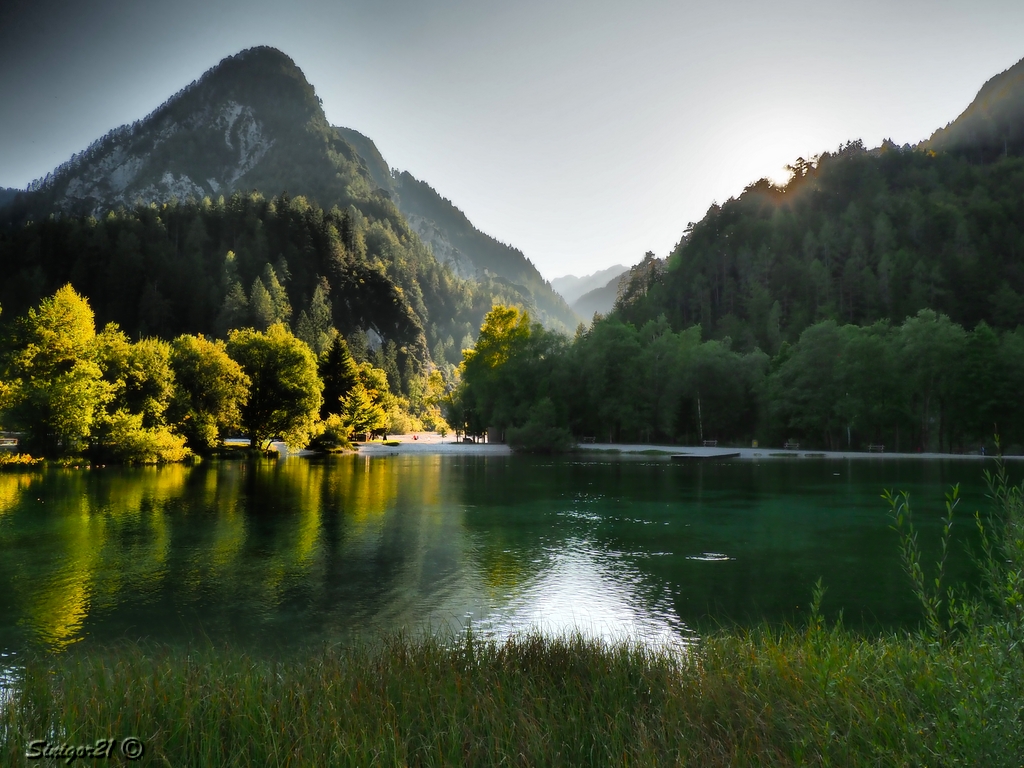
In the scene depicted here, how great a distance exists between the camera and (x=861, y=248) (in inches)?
4045

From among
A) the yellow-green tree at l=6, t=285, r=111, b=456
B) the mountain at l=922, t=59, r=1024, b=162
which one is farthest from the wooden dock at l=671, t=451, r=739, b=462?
the mountain at l=922, t=59, r=1024, b=162

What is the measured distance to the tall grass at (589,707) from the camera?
15.2 ft

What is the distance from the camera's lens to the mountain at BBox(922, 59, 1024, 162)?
5143 inches

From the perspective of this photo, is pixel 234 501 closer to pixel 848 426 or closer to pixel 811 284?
pixel 848 426

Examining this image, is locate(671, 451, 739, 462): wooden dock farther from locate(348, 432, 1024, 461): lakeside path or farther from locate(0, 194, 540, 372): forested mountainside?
locate(0, 194, 540, 372): forested mountainside

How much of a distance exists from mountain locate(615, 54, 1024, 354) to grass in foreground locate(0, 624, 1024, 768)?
286ft

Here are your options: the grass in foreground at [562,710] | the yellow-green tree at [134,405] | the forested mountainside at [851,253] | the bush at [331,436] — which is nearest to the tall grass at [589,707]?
the grass in foreground at [562,710]

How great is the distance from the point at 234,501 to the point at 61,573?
12.9 metres

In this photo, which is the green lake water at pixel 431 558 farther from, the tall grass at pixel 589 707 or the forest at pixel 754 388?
the forest at pixel 754 388

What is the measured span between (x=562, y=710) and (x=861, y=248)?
4448 inches

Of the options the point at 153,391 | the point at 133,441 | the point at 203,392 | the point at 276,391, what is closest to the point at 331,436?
the point at 276,391

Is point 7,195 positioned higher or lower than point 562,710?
higher

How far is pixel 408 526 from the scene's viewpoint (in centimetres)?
2319

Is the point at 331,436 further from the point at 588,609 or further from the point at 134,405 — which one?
the point at 588,609
